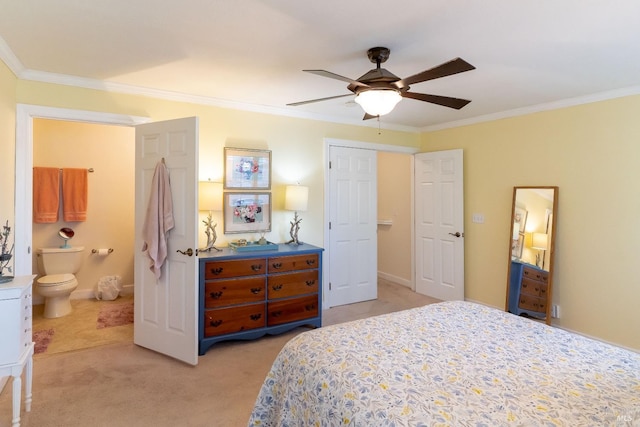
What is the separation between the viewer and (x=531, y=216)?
386 cm

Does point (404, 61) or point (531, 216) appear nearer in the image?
point (404, 61)

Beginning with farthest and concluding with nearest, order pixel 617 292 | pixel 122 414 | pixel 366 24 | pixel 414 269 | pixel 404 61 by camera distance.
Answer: pixel 414 269
pixel 617 292
pixel 404 61
pixel 122 414
pixel 366 24

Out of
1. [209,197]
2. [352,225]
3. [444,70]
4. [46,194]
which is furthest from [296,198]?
[46,194]

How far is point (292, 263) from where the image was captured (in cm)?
352

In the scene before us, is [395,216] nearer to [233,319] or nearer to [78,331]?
[233,319]

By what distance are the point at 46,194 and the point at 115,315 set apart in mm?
1817

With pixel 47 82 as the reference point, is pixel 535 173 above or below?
below

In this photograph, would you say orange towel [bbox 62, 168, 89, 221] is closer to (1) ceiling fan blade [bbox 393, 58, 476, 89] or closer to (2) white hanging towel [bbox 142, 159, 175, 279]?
(2) white hanging towel [bbox 142, 159, 175, 279]

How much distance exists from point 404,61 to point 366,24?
2.18 ft

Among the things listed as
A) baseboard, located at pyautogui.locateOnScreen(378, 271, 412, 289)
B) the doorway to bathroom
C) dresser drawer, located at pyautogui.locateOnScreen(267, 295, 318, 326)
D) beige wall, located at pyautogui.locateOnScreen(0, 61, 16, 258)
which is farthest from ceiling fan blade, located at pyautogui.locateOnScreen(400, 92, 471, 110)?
baseboard, located at pyautogui.locateOnScreen(378, 271, 412, 289)

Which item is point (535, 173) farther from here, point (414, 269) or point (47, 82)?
point (47, 82)

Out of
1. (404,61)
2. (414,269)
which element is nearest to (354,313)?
(414,269)

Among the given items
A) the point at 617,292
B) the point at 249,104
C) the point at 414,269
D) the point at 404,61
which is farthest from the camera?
the point at 414,269

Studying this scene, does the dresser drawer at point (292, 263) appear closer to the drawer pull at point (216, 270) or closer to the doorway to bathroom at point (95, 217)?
the drawer pull at point (216, 270)
